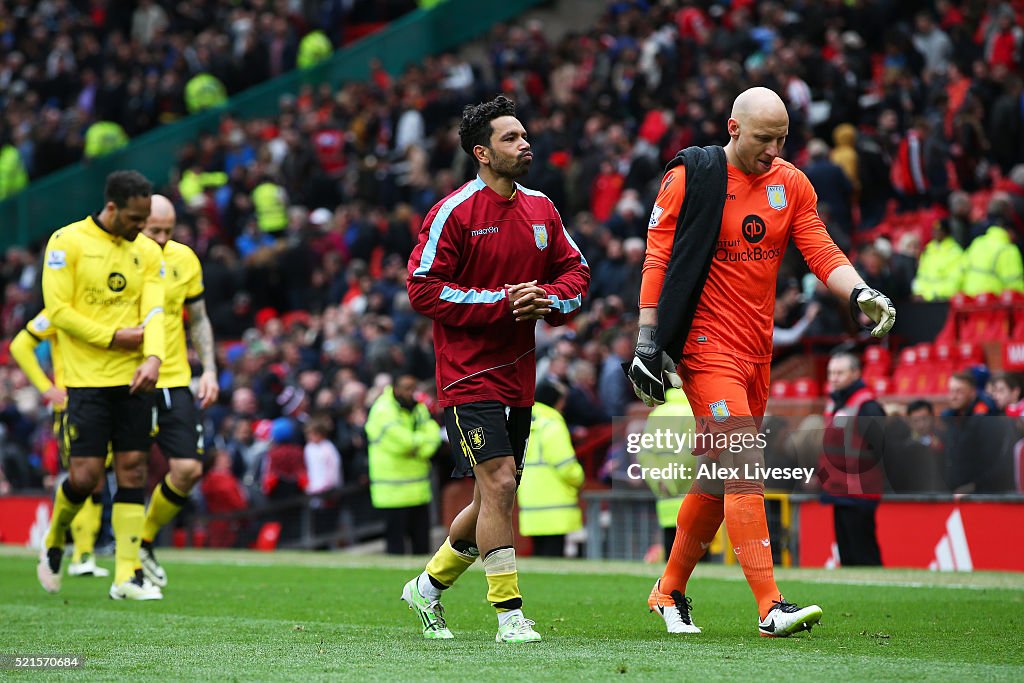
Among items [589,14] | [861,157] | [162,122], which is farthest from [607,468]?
[162,122]

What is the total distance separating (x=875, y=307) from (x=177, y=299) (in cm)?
546

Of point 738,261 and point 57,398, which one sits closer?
point 738,261

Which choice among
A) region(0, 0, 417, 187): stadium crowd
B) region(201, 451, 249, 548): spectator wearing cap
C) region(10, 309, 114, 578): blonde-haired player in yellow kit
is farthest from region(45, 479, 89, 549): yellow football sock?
region(0, 0, 417, 187): stadium crowd

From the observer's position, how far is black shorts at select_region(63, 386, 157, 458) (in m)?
9.76

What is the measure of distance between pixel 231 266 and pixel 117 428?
1575 centimetres

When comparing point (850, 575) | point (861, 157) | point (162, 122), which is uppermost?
point (162, 122)

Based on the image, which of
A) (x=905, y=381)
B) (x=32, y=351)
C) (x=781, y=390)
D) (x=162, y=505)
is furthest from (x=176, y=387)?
(x=905, y=381)

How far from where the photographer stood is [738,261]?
23.7 ft

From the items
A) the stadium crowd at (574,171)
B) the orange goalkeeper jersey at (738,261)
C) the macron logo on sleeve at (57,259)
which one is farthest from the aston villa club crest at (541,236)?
the stadium crowd at (574,171)

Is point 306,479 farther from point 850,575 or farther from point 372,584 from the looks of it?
point 850,575

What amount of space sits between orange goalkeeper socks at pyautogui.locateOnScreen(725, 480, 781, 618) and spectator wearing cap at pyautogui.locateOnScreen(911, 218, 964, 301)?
9.86 meters

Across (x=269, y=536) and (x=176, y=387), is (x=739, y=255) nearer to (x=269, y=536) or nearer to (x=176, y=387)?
(x=176, y=387)

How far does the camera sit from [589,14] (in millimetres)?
30719

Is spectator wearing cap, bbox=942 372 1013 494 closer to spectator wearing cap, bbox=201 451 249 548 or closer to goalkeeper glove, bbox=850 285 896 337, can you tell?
goalkeeper glove, bbox=850 285 896 337
